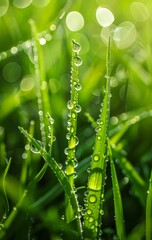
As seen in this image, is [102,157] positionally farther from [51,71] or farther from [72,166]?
[51,71]

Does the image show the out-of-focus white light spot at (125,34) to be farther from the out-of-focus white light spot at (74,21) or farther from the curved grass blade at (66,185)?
the curved grass blade at (66,185)

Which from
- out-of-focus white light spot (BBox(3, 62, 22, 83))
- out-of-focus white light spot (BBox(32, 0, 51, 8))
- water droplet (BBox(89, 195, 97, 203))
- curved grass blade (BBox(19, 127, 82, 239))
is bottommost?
water droplet (BBox(89, 195, 97, 203))

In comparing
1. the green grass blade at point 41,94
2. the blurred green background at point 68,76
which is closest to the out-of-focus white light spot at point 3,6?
the blurred green background at point 68,76

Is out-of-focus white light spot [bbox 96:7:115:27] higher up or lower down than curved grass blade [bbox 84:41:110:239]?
higher up

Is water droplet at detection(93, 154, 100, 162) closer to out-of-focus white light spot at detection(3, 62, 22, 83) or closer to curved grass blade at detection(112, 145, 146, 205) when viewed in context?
curved grass blade at detection(112, 145, 146, 205)

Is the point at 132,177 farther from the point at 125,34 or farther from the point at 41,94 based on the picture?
the point at 125,34

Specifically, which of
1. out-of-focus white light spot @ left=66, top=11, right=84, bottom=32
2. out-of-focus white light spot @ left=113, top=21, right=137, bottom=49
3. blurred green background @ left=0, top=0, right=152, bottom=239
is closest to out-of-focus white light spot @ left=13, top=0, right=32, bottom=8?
blurred green background @ left=0, top=0, right=152, bottom=239
